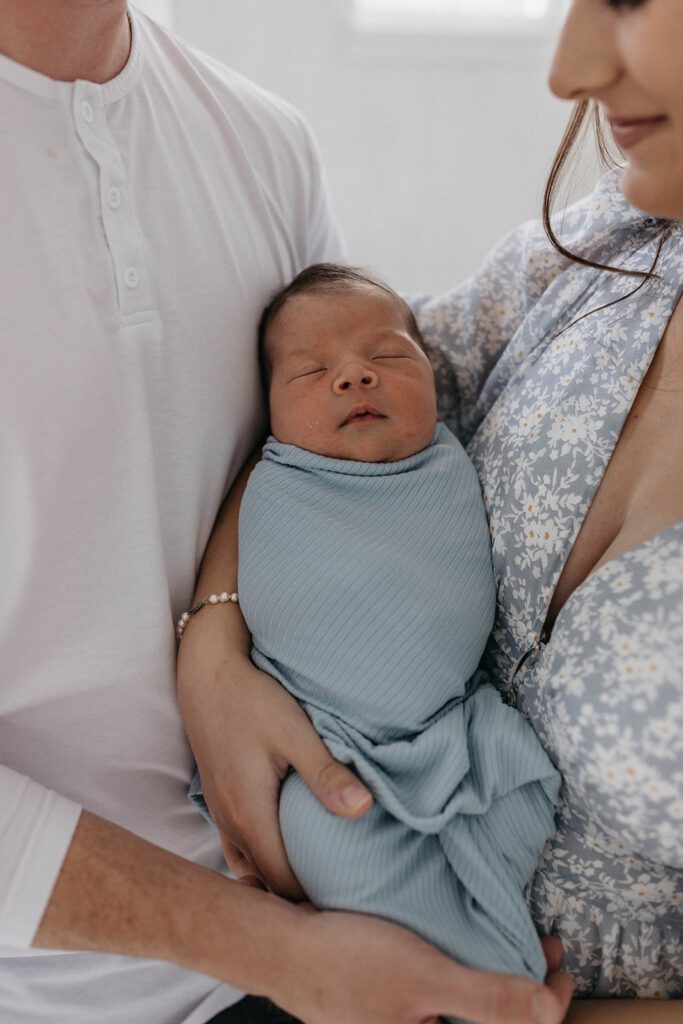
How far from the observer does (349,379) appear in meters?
1.20

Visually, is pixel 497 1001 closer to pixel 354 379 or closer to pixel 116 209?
pixel 354 379

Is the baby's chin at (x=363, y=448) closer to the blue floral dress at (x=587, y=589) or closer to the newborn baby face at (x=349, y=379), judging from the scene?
the newborn baby face at (x=349, y=379)

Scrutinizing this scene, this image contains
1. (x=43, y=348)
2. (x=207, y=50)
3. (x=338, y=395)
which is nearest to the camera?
(x=43, y=348)

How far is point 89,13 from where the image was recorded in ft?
3.34

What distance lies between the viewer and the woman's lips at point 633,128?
0.89m

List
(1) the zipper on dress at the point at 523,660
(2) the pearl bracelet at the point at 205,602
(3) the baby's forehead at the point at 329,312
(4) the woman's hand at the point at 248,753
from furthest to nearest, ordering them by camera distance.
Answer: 1. (3) the baby's forehead at the point at 329,312
2. (2) the pearl bracelet at the point at 205,602
3. (1) the zipper on dress at the point at 523,660
4. (4) the woman's hand at the point at 248,753

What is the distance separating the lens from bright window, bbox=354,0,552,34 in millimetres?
2953

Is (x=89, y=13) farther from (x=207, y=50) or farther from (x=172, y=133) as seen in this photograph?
(x=207, y=50)

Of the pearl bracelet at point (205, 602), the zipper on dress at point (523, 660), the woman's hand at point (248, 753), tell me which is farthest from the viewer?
the pearl bracelet at point (205, 602)

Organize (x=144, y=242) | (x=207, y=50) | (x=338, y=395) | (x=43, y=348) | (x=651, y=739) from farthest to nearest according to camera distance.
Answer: (x=207, y=50) → (x=338, y=395) → (x=144, y=242) → (x=43, y=348) → (x=651, y=739)

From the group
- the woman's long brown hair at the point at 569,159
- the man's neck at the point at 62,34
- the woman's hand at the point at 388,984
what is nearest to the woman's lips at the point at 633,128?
the woman's long brown hair at the point at 569,159

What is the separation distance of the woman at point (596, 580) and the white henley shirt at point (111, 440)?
94 millimetres

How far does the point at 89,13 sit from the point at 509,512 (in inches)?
28.7

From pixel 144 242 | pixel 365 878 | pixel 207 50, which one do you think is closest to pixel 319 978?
pixel 365 878
